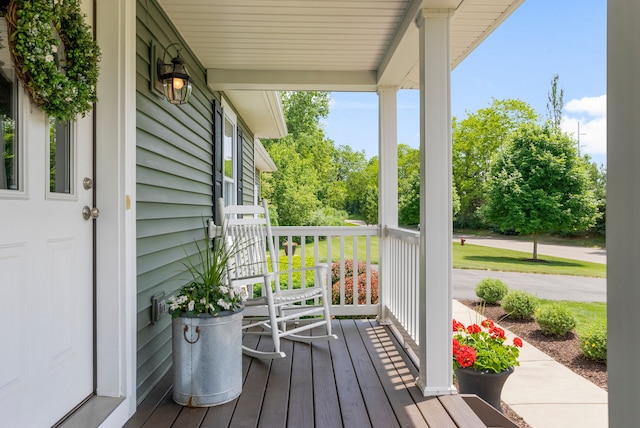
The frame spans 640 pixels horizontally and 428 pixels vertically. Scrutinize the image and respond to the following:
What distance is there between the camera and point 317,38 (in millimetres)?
3260

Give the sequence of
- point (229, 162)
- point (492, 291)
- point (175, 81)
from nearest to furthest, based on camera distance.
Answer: point (175, 81) → point (229, 162) → point (492, 291)

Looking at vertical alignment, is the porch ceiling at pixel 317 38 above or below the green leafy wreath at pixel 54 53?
above

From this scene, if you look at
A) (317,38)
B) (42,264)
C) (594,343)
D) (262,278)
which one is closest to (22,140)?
(42,264)

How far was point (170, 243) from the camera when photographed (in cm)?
296

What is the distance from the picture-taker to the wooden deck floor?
2162 mm

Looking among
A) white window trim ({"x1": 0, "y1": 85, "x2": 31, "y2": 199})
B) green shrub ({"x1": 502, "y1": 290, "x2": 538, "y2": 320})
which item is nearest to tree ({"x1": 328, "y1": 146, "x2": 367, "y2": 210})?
green shrub ({"x1": 502, "y1": 290, "x2": 538, "y2": 320})

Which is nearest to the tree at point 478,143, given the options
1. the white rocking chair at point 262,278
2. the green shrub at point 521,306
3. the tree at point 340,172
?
the tree at point 340,172

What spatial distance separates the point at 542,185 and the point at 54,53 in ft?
36.4

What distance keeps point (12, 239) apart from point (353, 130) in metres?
32.1

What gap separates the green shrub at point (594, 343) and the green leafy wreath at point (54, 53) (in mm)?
4395

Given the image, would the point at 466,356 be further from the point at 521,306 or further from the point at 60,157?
the point at 521,306

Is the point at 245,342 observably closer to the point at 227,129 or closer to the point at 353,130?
the point at 227,129

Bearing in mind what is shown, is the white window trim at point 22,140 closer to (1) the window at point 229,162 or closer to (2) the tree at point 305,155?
(1) the window at point 229,162

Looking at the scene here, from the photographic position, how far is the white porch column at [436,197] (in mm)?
2484
